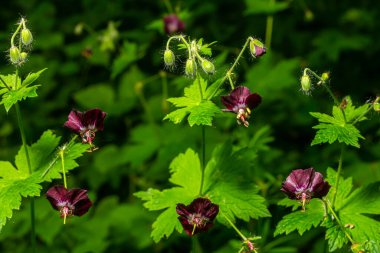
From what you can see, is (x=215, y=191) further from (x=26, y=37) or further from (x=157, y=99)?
(x=157, y=99)

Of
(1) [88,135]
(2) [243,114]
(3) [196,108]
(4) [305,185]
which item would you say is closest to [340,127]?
(4) [305,185]

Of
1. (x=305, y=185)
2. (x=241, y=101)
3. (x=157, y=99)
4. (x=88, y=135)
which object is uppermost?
(x=241, y=101)

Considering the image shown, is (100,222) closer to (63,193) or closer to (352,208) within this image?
(63,193)

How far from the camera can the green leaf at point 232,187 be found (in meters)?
2.34

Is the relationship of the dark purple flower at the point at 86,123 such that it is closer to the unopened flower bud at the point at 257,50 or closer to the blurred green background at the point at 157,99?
the unopened flower bud at the point at 257,50

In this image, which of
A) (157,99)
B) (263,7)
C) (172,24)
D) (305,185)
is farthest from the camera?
(157,99)

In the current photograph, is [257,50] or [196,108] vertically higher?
[257,50]

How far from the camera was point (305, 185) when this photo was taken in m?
2.05

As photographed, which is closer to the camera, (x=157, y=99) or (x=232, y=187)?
(x=232, y=187)

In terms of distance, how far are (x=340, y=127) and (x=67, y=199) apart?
3.53ft

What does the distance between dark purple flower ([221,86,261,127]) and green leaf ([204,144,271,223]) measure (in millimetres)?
391

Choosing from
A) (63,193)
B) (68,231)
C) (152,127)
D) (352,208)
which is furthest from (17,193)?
→ (152,127)

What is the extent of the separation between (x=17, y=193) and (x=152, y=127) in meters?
2.14

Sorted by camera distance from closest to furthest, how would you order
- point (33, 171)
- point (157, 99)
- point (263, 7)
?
point (33, 171), point (263, 7), point (157, 99)
